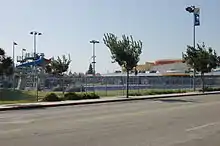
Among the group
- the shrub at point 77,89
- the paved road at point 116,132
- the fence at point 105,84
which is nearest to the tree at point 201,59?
the fence at point 105,84

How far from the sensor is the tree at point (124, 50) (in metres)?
39.7

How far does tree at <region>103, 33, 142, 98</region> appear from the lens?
3969 cm

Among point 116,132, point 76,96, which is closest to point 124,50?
point 76,96

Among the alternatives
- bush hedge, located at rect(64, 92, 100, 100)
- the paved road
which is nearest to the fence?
bush hedge, located at rect(64, 92, 100, 100)

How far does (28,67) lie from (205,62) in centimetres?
3286

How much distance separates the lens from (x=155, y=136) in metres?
13.1

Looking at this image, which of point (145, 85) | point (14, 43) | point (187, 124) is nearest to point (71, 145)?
point (187, 124)

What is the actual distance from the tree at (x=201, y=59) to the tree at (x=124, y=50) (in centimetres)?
1514

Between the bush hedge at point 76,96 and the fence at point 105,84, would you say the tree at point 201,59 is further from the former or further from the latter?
the bush hedge at point 76,96

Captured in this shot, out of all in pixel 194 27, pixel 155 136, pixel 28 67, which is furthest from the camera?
pixel 28 67

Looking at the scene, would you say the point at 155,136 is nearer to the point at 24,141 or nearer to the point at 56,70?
the point at 24,141

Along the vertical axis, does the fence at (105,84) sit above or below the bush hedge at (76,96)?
above

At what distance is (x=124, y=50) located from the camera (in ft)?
131

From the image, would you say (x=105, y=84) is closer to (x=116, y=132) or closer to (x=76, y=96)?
(x=76, y=96)
